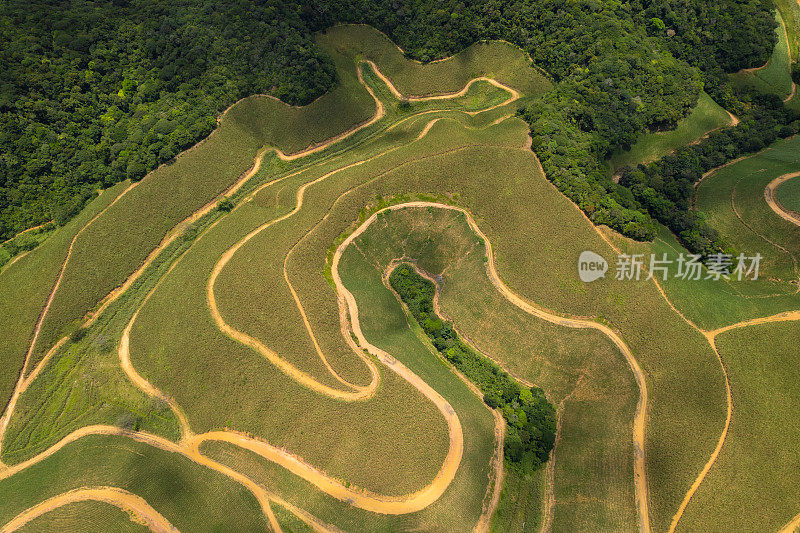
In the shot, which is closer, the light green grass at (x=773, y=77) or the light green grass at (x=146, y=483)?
the light green grass at (x=146, y=483)

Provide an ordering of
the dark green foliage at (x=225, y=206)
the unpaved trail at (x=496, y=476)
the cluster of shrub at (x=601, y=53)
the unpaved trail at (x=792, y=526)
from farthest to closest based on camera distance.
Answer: the dark green foliage at (x=225, y=206), the cluster of shrub at (x=601, y=53), the unpaved trail at (x=496, y=476), the unpaved trail at (x=792, y=526)

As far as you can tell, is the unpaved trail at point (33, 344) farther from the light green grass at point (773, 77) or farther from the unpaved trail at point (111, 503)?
the light green grass at point (773, 77)

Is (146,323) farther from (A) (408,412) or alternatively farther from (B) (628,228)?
(B) (628,228)

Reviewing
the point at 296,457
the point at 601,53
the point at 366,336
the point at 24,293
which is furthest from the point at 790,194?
the point at 24,293

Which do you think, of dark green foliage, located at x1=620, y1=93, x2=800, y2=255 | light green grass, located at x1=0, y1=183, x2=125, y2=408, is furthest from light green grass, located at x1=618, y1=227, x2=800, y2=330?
light green grass, located at x1=0, y1=183, x2=125, y2=408

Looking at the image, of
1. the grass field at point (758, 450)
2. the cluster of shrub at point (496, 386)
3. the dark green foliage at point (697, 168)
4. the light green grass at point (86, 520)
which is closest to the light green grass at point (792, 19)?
the dark green foliage at point (697, 168)

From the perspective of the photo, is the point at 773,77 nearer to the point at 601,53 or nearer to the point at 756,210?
the point at 756,210
